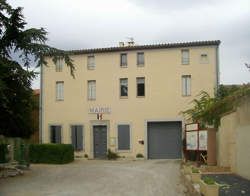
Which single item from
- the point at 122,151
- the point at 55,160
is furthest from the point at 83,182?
A: the point at 122,151

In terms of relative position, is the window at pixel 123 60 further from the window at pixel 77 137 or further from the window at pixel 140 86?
the window at pixel 77 137

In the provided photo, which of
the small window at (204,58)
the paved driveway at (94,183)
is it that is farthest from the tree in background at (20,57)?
the small window at (204,58)

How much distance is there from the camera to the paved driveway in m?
11.4

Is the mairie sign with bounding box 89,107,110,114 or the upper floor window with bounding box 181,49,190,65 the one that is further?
the mairie sign with bounding box 89,107,110,114

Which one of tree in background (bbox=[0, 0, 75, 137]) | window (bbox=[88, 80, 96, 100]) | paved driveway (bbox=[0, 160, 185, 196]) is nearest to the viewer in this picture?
paved driveway (bbox=[0, 160, 185, 196])

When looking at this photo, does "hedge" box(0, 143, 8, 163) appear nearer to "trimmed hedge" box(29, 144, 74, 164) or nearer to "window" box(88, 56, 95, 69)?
"trimmed hedge" box(29, 144, 74, 164)

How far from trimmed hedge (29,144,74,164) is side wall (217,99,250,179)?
938 centimetres

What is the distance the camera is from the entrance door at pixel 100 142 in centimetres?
2416

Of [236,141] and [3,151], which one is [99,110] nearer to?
[3,151]

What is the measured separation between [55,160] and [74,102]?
517cm

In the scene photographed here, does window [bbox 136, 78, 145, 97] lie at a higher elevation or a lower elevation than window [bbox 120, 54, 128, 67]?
lower

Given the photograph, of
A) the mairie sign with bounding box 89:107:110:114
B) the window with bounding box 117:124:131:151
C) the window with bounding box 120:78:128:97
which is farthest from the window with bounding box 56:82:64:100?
the window with bounding box 117:124:131:151

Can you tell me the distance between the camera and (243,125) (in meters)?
11.9

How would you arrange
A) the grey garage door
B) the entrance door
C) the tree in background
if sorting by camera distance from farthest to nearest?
the entrance door
the grey garage door
the tree in background
